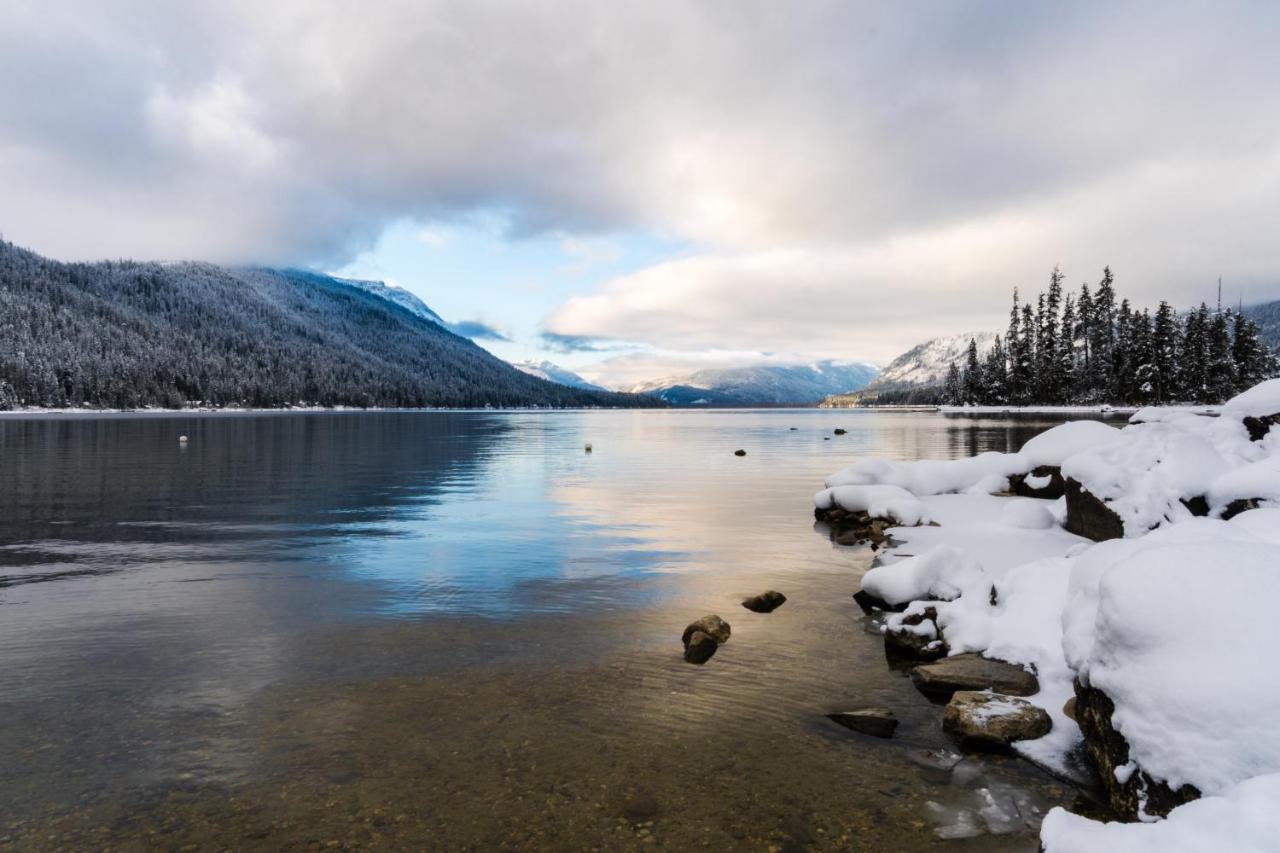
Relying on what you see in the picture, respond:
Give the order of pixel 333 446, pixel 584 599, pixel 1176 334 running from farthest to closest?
1. pixel 1176 334
2. pixel 333 446
3. pixel 584 599

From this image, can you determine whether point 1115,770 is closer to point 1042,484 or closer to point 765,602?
point 765,602

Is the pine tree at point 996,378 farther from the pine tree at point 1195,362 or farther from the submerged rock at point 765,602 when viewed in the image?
the submerged rock at point 765,602

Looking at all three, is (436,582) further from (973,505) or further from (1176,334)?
(1176,334)

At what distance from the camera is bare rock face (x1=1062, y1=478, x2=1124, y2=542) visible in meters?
17.5

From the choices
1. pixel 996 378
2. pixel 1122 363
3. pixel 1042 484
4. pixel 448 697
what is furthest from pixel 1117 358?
pixel 448 697

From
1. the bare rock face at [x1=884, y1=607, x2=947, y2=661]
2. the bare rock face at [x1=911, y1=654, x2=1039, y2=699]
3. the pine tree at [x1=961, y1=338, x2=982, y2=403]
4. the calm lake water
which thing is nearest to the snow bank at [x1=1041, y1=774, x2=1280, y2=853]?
the calm lake water

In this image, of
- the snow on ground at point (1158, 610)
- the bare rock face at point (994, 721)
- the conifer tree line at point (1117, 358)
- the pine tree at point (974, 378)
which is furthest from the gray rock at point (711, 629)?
the pine tree at point (974, 378)

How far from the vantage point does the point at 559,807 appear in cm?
771

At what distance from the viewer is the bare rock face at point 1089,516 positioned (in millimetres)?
17453

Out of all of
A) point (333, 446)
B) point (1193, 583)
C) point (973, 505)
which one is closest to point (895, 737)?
point (1193, 583)

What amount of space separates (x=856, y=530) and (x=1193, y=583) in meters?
18.2

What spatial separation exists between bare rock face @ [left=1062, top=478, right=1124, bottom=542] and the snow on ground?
340 mm

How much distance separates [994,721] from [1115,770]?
1.94m

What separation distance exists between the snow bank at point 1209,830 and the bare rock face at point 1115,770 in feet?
2.76
